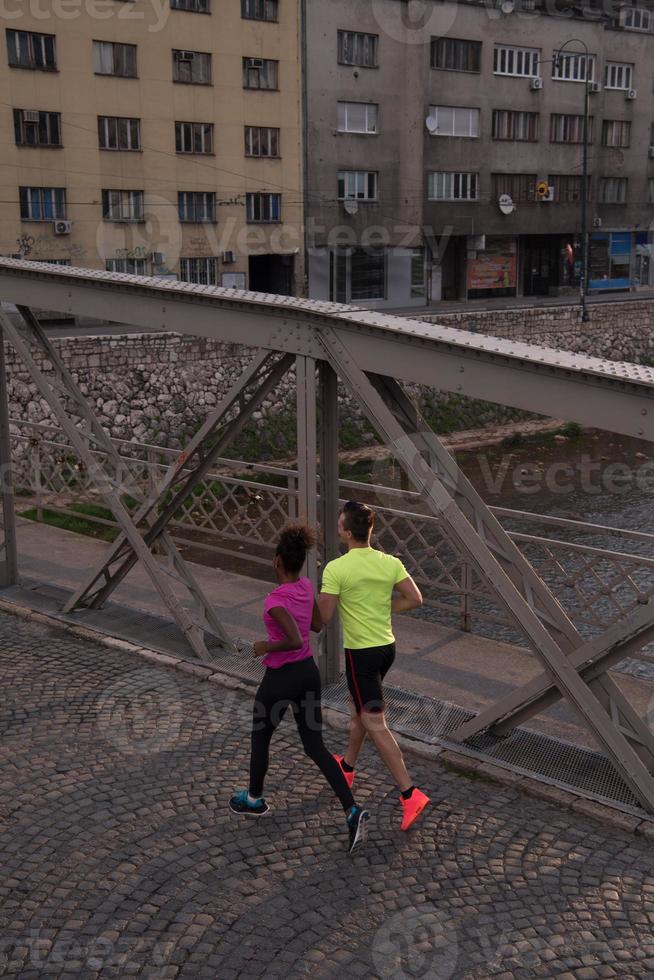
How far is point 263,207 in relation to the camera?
130ft

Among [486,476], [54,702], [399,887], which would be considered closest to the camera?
[399,887]

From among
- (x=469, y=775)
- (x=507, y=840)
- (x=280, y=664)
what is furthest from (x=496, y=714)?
(x=280, y=664)

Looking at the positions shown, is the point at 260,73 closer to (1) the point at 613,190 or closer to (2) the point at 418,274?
(2) the point at 418,274

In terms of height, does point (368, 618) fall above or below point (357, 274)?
above

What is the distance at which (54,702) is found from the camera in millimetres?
8070

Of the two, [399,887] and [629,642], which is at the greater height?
[629,642]

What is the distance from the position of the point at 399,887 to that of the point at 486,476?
2006 cm

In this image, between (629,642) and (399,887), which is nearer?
(399,887)

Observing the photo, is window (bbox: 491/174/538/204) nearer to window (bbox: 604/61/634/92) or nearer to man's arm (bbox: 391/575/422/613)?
window (bbox: 604/61/634/92)

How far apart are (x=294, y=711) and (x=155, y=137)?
33341 mm

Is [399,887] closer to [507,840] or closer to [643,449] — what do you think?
[507,840]

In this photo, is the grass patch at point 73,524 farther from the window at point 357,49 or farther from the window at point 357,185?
the window at point 357,49

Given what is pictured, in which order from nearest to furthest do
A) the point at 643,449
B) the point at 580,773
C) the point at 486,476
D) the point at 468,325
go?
1. the point at 580,773
2. the point at 486,476
3. the point at 643,449
4. the point at 468,325

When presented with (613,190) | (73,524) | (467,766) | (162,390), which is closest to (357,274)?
(613,190)
